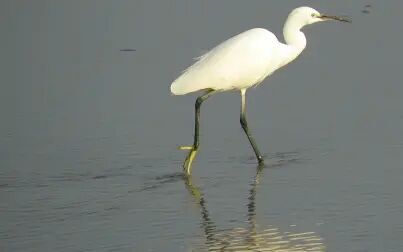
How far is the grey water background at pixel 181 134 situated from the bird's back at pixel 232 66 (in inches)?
29.9

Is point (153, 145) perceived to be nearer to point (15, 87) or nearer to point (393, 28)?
point (15, 87)

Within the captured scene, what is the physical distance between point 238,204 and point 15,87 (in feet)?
24.5

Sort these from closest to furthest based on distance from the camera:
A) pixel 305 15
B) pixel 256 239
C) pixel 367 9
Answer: pixel 256 239 → pixel 305 15 → pixel 367 9

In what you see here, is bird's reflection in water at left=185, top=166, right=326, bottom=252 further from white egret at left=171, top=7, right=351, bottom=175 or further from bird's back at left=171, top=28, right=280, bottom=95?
bird's back at left=171, top=28, right=280, bottom=95

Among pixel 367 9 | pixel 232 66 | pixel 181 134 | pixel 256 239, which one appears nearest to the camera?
pixel 256 239

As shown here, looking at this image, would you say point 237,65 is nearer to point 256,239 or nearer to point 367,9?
point 256,239

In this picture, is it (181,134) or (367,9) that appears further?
(367,9)

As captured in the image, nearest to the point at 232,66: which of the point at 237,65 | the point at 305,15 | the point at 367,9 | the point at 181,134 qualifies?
the point at 237,65

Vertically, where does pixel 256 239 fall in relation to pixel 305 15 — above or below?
below

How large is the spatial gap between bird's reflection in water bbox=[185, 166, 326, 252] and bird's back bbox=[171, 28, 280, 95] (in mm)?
2667

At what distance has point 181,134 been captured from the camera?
12.5m

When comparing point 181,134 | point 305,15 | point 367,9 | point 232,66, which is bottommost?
point 181,134

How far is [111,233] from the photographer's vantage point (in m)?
8.69

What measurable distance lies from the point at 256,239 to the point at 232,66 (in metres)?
3.45
